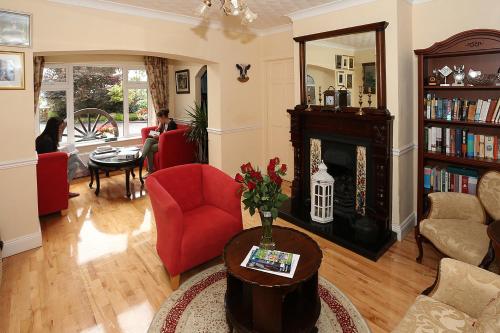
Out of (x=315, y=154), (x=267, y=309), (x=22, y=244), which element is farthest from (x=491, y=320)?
(x=22, y=244)

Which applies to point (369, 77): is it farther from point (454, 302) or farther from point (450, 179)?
point (454, 302)

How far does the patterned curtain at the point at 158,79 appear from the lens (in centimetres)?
717

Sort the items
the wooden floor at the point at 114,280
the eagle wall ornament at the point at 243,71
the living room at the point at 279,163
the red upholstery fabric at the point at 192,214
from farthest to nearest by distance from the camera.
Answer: the eagle wall ornament at the point at 243,71 < the red upholstery fabric at the point at 192,214 < the living room at the point at 279,163 < the wooden floor at the point at 114,280

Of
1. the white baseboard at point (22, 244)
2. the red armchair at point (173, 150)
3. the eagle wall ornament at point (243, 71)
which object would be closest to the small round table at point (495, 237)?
the eagle wall ornament at point (243, 71)

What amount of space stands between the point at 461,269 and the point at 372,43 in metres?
2.59

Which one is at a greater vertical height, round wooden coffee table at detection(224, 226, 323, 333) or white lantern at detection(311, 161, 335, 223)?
white lantern at detection(311, 161, 335, 223)

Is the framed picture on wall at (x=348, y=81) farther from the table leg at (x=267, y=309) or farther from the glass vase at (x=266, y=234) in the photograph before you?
the table leg at (x=267, y=309)

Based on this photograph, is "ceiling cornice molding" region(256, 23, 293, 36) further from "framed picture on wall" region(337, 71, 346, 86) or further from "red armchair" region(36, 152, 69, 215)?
"red armchair" region(36, 152, 69, 215)

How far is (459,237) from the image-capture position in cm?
258

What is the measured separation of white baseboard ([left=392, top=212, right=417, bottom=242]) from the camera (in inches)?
143

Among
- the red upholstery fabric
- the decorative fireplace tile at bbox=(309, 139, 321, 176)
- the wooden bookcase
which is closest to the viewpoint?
the red upholstery fabric

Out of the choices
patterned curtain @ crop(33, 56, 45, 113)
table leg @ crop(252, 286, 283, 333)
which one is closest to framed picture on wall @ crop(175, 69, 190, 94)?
patterned curtain @ crop(33, 56, 45, 113)

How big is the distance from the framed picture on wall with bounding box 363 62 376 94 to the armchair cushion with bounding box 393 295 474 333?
8.06 ft

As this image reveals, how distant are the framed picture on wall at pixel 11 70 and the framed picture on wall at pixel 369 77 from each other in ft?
11.8
